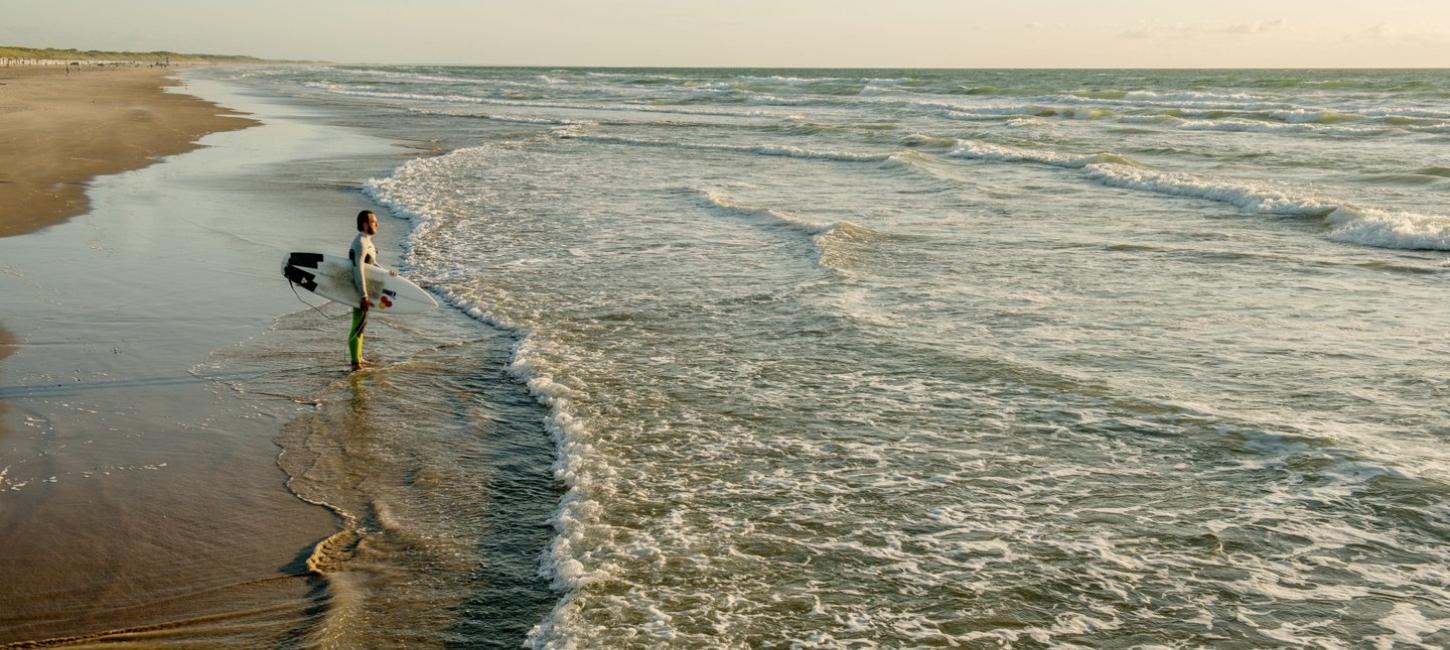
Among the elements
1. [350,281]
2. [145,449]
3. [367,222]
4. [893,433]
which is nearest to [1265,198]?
[893,433]

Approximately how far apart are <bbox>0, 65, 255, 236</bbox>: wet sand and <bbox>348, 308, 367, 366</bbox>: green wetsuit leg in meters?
7.70

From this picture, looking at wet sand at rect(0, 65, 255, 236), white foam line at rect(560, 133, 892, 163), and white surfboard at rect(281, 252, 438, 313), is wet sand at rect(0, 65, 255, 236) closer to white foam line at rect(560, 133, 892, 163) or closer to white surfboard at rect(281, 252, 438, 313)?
white surfboard at rect(281, 252, 438, 313)

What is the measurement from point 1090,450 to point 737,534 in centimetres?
258

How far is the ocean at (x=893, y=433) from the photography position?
16.5ft

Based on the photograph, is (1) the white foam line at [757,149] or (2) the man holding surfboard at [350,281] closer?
(2) the man holding surfboard at [350,281]

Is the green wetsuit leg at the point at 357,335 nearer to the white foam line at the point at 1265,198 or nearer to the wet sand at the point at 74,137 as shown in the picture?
the wet sand at the point at 74,137

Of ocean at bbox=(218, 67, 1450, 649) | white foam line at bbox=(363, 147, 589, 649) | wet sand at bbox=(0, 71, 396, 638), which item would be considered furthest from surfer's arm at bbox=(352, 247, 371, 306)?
white foam line at bbox=(363, 147, 589, 649)

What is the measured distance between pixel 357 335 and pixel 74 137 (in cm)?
2160

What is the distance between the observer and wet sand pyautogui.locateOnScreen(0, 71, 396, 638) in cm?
485

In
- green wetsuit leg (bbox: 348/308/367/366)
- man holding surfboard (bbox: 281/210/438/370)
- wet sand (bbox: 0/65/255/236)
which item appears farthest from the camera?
wet sand (bbox: 0/65/255/236)

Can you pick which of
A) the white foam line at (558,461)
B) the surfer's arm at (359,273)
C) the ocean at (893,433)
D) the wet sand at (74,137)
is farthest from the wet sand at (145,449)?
the wet sand at (74,137)

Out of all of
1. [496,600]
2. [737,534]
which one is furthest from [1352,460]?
[496,600]

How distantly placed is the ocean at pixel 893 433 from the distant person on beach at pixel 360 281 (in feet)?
1.42

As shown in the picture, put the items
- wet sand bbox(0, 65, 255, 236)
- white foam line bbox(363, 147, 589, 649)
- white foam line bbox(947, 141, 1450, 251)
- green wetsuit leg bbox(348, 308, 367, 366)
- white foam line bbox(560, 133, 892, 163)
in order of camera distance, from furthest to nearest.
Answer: white foam line bbox(560, 133, 892, 163) → wet sand bbox(0, 65, 255, 236) → white foam line bbox(947, 141, 1450, 251) → green wetsuit leg bbox(348, 308, 367, 366) → white foam line bbox(363, 147, 589, 649)
